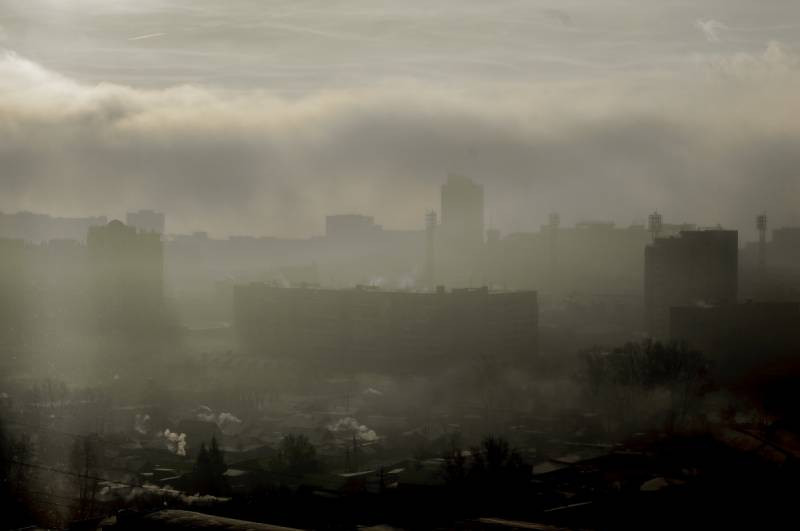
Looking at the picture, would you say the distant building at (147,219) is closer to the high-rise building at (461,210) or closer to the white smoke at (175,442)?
the high-rise building at (461,210)

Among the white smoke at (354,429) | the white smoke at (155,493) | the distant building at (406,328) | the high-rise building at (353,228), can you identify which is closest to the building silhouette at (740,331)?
the distant building at (406,328)

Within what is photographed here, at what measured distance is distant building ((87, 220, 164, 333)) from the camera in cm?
6294

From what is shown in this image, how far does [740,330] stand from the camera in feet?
147

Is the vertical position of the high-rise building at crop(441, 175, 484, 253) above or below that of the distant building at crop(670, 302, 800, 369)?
above

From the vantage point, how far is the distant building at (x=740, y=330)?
44.0 metres

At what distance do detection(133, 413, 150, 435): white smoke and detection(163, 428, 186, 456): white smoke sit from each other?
4.42 feet

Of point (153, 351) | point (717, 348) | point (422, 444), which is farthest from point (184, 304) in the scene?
point (422, 444)

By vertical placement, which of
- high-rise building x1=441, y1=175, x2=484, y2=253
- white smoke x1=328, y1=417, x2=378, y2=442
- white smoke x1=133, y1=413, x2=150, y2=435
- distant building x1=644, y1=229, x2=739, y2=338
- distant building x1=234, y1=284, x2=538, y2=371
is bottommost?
white smoke x1=133, y1=413, x2=150, y2=435

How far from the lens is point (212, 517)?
17.6 meters

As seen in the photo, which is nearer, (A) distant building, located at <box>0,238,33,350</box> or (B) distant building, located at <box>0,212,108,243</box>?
(A) distant building, located at <box>0,238,33,350</box>

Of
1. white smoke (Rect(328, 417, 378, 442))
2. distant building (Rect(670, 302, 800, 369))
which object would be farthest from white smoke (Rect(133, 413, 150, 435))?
distant building (Rect(670, 302, 800, 369))

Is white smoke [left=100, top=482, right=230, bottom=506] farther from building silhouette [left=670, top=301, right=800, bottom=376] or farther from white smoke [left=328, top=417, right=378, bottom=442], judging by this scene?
building silhouette [left=670, top=301, right=800, bottom=376]

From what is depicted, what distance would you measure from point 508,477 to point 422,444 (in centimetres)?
696

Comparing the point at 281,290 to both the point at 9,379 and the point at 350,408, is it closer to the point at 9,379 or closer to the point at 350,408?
the point at 9,379
